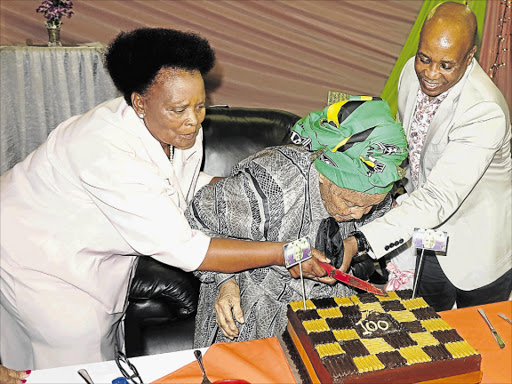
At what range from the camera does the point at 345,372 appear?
3.96 ft

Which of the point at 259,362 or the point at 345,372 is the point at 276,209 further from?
the point at 345,372

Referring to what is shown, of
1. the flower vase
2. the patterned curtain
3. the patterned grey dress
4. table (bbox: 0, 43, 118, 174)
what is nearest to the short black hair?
the patterned grey dress

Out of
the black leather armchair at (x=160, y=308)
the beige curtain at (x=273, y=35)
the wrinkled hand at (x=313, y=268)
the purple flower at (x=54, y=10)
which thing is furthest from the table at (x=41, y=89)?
the wrinkled hand at (x=313, y=268)

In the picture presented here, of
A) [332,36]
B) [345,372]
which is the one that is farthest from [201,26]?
[345,372]

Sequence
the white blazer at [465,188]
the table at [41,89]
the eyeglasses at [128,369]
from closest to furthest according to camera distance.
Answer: the eyeglasses at [128,369], the white blazer at [465,188], the table at [41,89]

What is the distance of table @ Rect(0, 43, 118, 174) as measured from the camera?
407 cm

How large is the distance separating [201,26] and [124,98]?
3335 mm

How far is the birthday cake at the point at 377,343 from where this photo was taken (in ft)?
4.06

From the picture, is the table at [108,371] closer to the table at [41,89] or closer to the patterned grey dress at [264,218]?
the patterned grey dress at [264,218]

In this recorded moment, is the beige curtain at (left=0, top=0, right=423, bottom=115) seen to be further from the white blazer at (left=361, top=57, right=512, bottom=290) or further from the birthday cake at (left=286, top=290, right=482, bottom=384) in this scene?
the birthday cake at (left=286, top=290, right=482, bottom=384)

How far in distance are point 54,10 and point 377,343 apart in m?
4.03

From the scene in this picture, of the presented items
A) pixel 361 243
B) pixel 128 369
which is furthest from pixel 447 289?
pixel 128 369

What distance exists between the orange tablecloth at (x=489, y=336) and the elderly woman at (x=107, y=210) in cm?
48

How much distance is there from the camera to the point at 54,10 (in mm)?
4223
